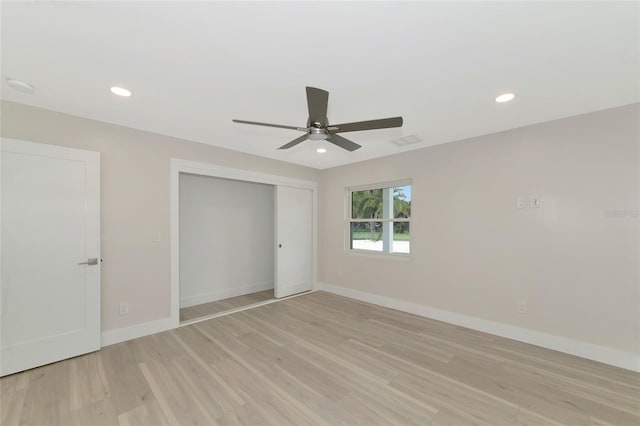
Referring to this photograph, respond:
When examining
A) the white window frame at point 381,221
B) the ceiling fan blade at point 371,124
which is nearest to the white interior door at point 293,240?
the white window frame at point 381,221

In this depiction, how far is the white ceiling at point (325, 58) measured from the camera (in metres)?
1.38

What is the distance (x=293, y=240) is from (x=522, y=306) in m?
3.57

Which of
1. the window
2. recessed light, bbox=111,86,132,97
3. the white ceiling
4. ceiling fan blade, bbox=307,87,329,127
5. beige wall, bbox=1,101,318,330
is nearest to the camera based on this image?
the white ceiling

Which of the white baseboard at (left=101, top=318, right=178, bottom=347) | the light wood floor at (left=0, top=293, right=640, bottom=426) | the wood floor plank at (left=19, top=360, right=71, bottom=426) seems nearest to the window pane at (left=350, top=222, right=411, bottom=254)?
the light wood floor at (left=0, top=293, right=640, bottom=426)

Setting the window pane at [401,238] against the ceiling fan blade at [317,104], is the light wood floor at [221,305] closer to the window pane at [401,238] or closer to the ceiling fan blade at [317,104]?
the window pane at [401,238]

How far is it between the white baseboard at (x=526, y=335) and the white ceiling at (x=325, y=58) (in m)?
2.48

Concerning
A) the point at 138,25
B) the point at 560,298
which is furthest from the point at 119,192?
the point at 560,298

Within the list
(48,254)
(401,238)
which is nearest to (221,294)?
(48,254)

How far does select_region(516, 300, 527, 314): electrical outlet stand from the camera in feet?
9.79

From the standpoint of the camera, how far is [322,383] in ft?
7.28

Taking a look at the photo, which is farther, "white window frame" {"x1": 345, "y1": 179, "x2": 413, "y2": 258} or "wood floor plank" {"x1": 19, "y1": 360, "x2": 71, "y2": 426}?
"white window frame" {"x1": 345, "y1": 179, "x2": 413, "y2": 258}

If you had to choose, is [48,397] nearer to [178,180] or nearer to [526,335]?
[178,180]

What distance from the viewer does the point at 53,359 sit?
98.2 inches

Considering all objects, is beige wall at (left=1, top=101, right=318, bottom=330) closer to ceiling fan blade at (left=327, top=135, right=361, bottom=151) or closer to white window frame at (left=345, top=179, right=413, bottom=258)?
ceiling fan blade at (left=327, top=135, right=361, bottom=151)
